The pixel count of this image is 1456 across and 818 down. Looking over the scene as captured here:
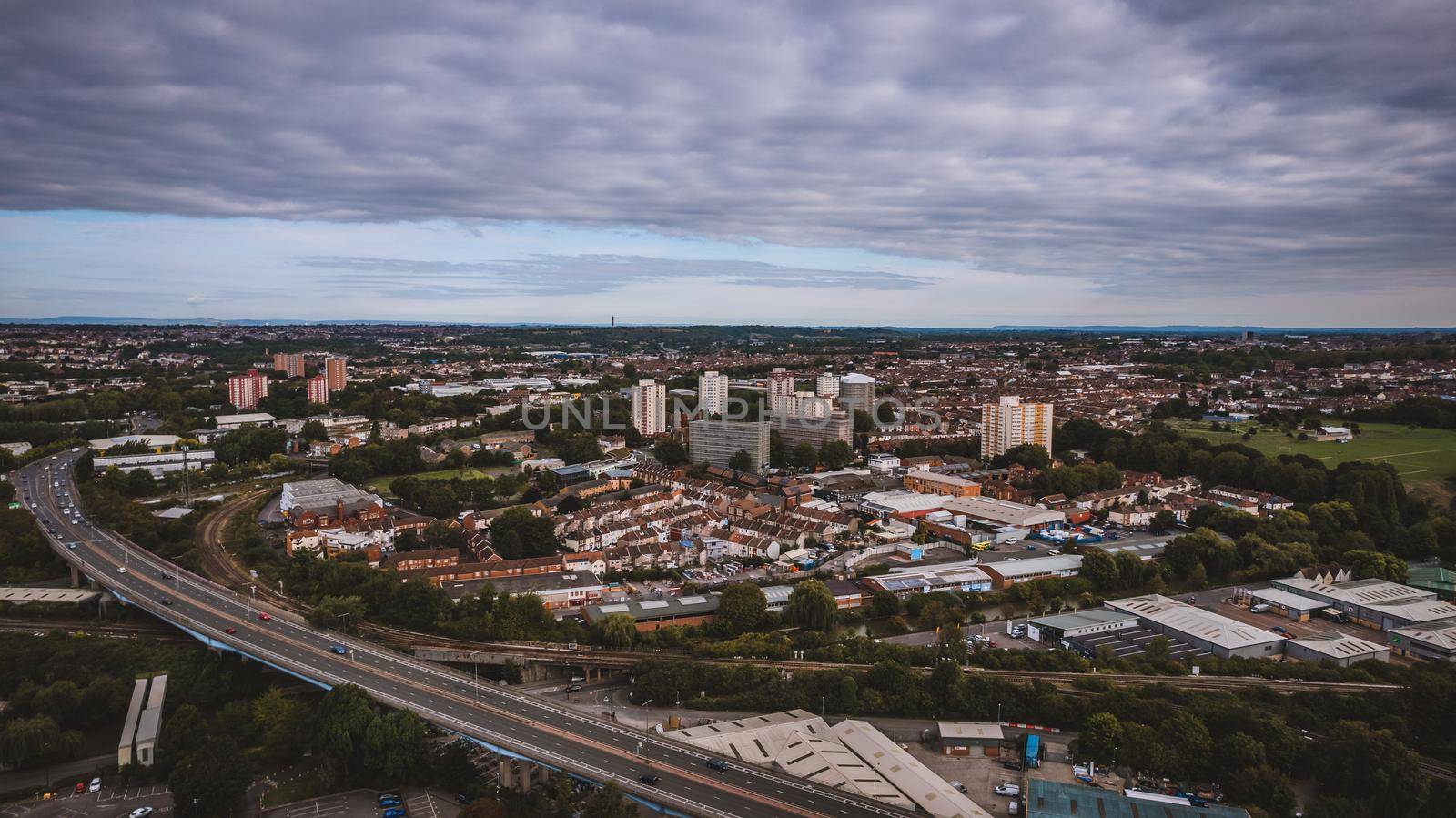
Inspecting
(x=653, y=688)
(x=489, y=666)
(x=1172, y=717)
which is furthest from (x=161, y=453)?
(x=1172, y=717)

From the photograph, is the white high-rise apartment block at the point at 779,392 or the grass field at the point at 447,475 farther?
the white high-rise apartment block at the point at 779,392

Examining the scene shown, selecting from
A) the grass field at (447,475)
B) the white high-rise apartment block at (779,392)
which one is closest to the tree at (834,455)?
the white high-rise apartment block at (779,392)

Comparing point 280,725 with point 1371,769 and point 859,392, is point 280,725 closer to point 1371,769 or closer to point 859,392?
point 1371,769

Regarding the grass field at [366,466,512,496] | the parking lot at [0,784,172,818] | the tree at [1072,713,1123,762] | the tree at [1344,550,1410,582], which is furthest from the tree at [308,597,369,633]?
the tree at [1344,550,1410,582]

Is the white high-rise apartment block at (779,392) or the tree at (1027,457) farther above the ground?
the white high-rise apartment block at (779,392)

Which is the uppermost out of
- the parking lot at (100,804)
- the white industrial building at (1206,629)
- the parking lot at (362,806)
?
the white industrial building at (1206,629)

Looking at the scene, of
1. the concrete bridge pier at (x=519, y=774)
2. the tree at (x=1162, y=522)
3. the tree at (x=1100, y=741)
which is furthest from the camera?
the tree at (x=1162, y=522)

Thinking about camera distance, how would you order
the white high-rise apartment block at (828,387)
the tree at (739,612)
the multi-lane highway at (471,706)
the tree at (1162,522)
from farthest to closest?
the white high-rise apartment block at (828,387) → the tree at (1162,522) → the tree at (739,612) → the multi-lane highway at (471,706)

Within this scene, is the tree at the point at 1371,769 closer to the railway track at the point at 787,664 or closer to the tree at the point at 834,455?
the railway track at the point at 787,664
